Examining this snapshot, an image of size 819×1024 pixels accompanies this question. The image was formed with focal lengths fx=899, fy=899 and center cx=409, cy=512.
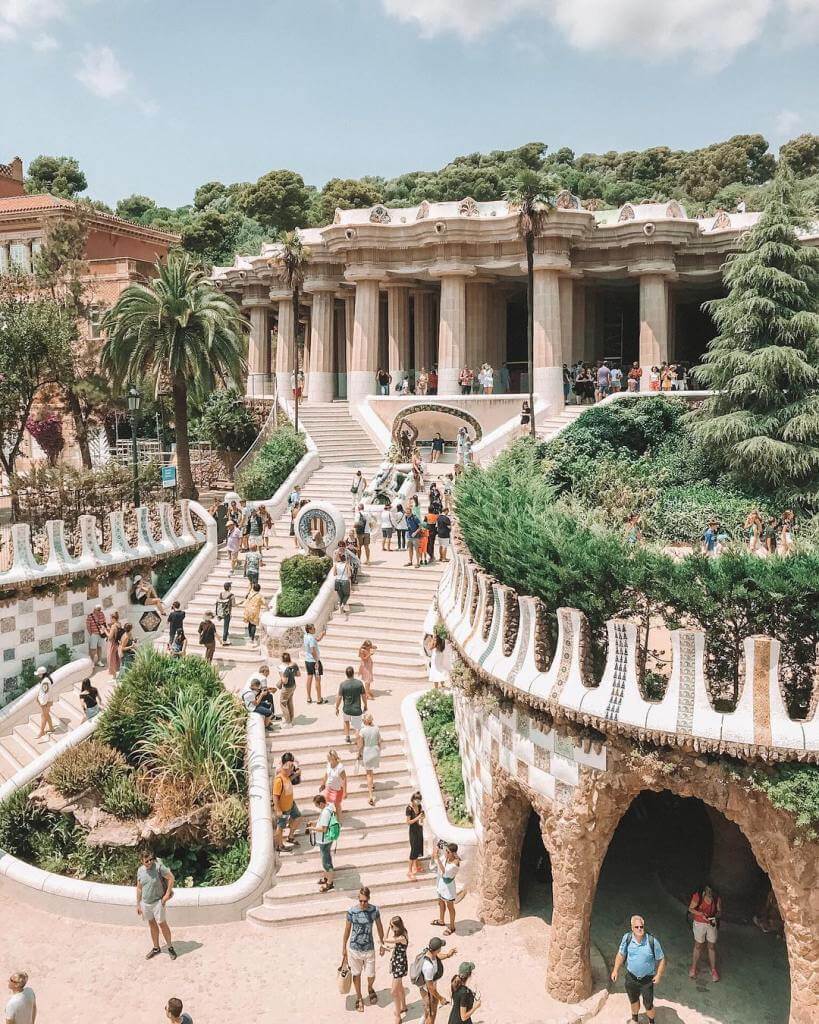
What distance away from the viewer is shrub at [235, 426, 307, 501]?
30.7 meters

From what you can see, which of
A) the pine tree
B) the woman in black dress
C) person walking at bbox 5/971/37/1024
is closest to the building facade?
the pine tree

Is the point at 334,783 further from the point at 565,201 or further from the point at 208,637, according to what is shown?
the point at 565,201

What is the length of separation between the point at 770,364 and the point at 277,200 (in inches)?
2301

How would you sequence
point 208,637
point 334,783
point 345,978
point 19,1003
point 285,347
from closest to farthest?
point 19,1003 < point 345,978 < point 334,783 < point 208,637 < point 285,347

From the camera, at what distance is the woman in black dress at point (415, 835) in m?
13.7

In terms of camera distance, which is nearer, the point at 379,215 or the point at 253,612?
the point at 253,612

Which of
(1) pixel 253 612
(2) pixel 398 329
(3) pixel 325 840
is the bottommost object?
(3) pixel 325 840

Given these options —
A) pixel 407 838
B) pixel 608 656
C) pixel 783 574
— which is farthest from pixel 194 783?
pixel 783 574

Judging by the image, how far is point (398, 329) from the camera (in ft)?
129

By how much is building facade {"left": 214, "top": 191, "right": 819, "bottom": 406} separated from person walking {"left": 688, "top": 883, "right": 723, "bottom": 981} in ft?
79.2

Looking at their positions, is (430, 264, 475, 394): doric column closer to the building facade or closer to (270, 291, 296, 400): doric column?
the building facade

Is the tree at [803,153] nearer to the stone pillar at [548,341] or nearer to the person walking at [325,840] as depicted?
the stone pillar at [548,341]

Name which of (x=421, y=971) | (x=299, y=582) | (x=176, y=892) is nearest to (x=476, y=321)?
(x=299, y=582)

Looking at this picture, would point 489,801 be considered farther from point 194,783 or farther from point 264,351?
point 264,351
